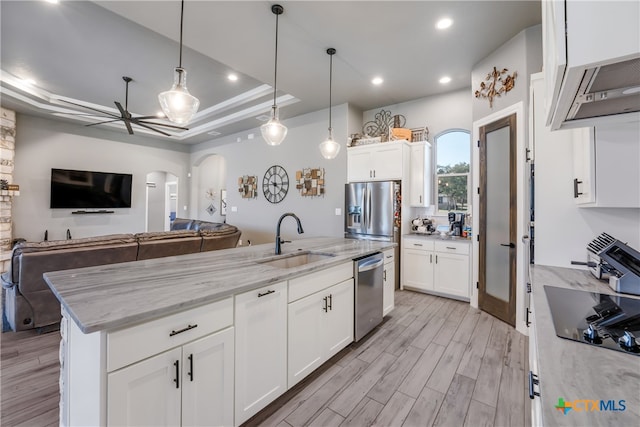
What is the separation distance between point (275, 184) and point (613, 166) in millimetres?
4992

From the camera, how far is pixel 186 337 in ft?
4.00

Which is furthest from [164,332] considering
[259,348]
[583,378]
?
[583,378]

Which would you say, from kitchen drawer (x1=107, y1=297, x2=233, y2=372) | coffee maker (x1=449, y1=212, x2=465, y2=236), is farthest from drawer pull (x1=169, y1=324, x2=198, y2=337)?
coffee maker (x1=449, y1=212, x2=465, y2=236)

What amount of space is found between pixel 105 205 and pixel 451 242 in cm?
744

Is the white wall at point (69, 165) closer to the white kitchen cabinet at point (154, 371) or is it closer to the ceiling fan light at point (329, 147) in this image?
the ceiling fan light at point (329, 147)

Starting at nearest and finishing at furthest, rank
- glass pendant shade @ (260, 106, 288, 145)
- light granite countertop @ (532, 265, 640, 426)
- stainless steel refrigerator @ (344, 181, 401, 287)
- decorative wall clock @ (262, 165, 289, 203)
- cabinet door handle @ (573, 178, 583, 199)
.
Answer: light granite countertop @ (532, 265, 640, 426)
cabinet door handle @ (573, 178, 583, 199)
glass pendant shade @ (260, 106, 288, 145)
stainless steel refrigerator @ (344, 181, 401, 287)
decorative wall clock @ (262, 165, 289, 203)

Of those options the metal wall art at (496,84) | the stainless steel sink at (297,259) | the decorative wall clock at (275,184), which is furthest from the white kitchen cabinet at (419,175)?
the decorative wall clock at (275,184)

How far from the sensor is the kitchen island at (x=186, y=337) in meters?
1.04

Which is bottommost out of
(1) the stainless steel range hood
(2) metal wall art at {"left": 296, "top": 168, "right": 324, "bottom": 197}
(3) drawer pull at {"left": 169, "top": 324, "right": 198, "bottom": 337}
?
(3) drawer pull at {"left": 169, "top": 324, "right": 198, "bottom": 337}

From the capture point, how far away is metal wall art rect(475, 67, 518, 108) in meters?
2.91

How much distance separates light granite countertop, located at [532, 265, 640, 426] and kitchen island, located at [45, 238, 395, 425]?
124cm

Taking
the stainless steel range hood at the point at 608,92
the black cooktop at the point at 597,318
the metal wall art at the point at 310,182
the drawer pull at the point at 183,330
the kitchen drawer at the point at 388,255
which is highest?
the metal wall art at the point at 310,182

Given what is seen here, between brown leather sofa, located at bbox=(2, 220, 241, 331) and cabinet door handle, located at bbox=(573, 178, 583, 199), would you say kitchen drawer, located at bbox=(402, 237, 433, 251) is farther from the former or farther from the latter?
brown leather sofa, located at bbox=(2, 220, 241, 331)

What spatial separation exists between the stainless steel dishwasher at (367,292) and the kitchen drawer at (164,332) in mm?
1341
